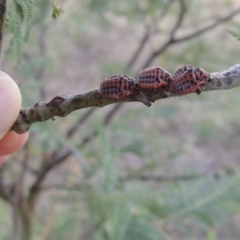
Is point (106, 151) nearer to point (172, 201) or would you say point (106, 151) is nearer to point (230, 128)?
point (172, 201)

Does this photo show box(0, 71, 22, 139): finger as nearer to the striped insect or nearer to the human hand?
the human hand

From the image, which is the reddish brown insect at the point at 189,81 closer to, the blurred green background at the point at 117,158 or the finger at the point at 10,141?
the blurred green background at the point at 117,158

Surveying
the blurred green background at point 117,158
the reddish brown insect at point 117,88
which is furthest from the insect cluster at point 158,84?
the blurred green background at point 117,158

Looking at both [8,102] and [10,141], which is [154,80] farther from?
[10,141]

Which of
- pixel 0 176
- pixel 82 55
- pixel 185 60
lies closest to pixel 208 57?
pixel 185 60

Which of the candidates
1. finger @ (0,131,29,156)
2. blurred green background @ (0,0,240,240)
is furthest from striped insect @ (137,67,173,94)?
finger @ (0,131,29,156)

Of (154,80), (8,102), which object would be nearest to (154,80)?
(154,80)
